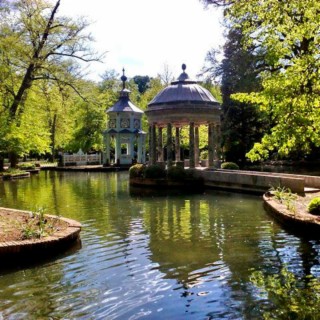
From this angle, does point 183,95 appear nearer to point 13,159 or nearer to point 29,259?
point 13,159

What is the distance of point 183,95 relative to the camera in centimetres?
2625

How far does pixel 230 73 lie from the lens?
34.9 metres

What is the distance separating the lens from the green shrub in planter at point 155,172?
81.6 ft

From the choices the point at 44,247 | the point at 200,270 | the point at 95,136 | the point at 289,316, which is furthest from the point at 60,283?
the point at 95,136

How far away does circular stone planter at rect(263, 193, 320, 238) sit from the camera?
10.3 m

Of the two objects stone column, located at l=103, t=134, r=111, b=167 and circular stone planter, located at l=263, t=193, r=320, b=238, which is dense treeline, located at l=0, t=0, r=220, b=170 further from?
circular stone planter, located at l=263, t=193, r=320, b=238

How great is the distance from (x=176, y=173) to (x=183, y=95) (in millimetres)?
5064

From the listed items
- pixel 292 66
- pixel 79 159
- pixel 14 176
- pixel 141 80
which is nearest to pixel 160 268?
pixel 292 66

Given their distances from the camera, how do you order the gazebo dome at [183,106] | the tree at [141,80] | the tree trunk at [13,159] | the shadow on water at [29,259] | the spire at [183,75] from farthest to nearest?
1. the tree at [141,80]
2. the tree trunk at [13,159]
3. the spire at [183,75]
4. the gazebo dome at [183,106]
5. the shadow on water at [29,259]

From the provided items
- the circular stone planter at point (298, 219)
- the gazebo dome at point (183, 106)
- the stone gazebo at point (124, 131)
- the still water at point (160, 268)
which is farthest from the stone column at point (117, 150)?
the circular stone planter at point (298, 219)

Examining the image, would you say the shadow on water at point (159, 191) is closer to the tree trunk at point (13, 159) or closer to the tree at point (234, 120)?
the tree at point (234, 120)

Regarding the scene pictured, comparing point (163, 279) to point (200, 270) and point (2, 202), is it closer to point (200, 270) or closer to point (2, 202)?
point (200, 270)

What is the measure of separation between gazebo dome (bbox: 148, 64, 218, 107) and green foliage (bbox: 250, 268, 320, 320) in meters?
19.3

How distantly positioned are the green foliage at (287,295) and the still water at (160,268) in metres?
0.13
